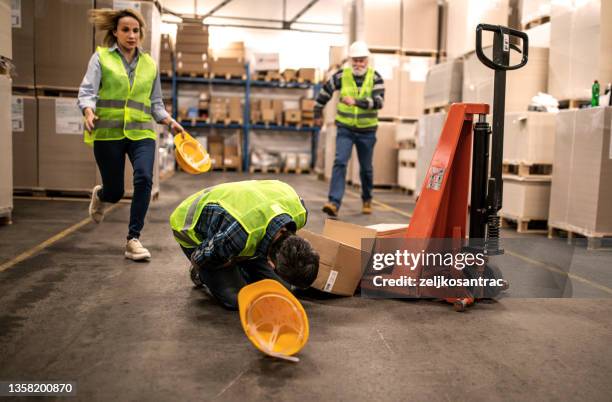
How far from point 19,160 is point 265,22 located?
39.0 feet

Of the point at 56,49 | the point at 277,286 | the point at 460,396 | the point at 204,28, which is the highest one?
the point at 204,28

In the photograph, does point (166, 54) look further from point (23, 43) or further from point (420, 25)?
point (23, 43)

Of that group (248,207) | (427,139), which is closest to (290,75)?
(427,139)

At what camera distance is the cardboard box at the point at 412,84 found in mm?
10820

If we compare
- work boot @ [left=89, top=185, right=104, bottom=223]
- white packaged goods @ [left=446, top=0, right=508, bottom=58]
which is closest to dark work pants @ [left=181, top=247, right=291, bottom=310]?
work boot @ [left=89, top=185, right=104, bottom=223]

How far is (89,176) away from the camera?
7812mm

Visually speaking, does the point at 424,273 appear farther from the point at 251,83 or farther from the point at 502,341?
the point at 251,83

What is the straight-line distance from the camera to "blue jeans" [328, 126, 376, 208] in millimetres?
7129

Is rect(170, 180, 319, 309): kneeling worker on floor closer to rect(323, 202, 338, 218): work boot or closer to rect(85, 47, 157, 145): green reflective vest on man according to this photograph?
rect(85, 47, 157, 145): green reflective vest on man

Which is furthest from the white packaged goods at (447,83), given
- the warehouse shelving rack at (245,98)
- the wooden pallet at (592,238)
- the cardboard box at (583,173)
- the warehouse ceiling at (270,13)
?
the warehouse ceiling at (270,13)

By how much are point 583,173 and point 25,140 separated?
6.56m

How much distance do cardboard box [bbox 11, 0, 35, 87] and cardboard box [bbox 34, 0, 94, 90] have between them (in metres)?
0.06

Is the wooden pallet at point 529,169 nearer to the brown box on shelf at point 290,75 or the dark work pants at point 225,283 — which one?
the dark work pants at point 225,283

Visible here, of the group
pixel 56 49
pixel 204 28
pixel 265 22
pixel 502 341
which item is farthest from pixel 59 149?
pixel 265 22
